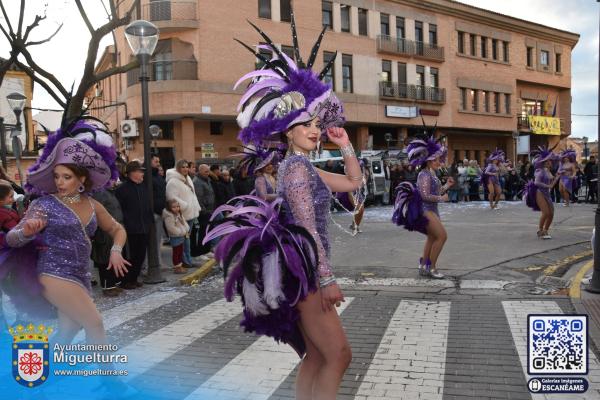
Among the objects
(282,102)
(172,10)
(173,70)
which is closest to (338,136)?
(282,102)

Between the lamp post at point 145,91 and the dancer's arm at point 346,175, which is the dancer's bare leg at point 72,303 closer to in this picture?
the dancer's arm at point 346,175

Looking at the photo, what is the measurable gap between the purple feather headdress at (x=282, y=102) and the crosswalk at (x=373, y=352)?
2006mm

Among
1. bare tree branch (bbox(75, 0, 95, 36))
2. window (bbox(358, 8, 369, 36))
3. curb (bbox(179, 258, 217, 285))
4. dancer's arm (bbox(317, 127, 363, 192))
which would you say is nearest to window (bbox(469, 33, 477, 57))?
A: window (bbox(358, 8, 369, 36))

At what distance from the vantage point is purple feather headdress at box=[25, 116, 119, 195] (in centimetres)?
410

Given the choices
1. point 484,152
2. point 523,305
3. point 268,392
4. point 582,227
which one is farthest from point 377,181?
point 484,152

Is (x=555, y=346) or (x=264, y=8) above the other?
(x=264, y=8)

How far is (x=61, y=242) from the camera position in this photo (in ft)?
13.1

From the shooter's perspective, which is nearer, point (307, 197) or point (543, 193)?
point (307, 197)

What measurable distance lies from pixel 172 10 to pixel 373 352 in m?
26.6

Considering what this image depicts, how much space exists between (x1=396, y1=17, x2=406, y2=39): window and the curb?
102 ft

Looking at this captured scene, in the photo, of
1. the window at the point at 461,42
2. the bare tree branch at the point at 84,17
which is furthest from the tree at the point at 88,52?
the window at the point at 461,42

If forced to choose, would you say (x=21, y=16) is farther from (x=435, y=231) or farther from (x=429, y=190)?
(x=435, y=231)

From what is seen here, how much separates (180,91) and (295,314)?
26.5 metres

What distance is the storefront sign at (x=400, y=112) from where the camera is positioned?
35.8 m
